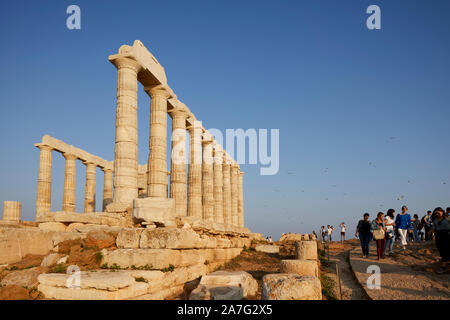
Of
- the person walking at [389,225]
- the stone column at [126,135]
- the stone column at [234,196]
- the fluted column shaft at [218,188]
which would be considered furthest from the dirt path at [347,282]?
the stone column at [234,196]

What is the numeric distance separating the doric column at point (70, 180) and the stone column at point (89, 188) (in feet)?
9.34

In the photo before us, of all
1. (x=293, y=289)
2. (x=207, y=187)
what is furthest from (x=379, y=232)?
(x=207, y=187)

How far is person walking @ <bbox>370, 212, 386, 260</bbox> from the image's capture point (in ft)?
37.1

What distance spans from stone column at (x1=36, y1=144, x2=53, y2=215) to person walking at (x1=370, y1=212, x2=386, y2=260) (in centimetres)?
2333

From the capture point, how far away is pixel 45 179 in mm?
26328

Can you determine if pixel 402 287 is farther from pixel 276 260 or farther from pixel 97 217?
pixel 97 217

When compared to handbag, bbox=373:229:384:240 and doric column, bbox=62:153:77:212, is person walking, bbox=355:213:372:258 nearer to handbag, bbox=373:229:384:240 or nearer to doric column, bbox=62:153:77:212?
handbag, bbox=373:229:384:240

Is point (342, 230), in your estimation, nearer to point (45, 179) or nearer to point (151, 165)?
point (151, 165)

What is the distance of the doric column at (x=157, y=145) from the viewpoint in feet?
60.8

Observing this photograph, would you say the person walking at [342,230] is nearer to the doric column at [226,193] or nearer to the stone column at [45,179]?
the doric column at [226,193]

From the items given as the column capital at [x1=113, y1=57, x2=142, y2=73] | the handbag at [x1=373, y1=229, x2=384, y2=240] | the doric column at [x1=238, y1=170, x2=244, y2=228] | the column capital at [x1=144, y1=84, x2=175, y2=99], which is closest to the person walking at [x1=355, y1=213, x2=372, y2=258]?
the handbag at [x1=373, y1=229, x2=384, y2=240]

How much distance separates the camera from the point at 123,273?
7.34m
